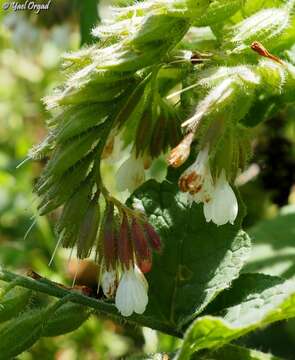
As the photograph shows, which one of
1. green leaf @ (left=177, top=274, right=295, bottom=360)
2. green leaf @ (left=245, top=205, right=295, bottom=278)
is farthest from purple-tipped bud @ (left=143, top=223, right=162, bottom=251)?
green leaf @ (left=245, top=205, right=295, bottom=278)

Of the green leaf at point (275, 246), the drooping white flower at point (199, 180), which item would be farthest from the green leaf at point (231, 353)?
the green leaf at point (275, 246)

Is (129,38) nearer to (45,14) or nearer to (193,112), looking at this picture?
(193,112)

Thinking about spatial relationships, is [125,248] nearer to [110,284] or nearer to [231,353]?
[110,284]

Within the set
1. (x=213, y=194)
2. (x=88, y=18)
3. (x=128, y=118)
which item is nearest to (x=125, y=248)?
(x=213, y=194)

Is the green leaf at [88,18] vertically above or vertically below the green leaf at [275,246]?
above

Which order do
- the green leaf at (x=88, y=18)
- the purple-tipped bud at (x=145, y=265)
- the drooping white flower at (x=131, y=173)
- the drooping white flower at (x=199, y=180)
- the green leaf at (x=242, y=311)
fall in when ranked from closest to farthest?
the green leaf at (x=242, y=311) → the drooping white flower at (x=199, y=180) → the purple-tipped bud at (x=145, y=265) → the drooping white flower at (x=131, y=173) → the green leaf at (x=88, y=18)

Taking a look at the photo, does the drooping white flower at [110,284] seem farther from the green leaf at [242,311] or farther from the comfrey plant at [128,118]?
the green leaf at [242,311]
